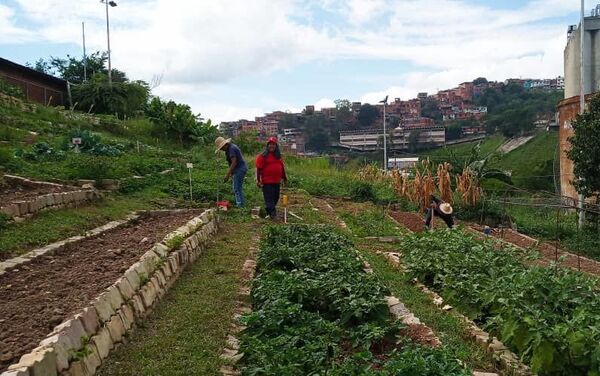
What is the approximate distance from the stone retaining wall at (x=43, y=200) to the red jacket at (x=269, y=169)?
9.88 feet

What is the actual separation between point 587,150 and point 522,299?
14.1 meters

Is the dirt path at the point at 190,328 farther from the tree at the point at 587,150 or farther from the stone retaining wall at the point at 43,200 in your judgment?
the tree at the point at 587,150

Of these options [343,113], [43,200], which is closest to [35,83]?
[43,200]

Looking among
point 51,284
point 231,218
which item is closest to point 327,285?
point 51,284

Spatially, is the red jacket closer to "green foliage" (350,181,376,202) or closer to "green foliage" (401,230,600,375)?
"green foliage" (401,230,600,375)

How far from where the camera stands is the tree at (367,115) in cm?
6959

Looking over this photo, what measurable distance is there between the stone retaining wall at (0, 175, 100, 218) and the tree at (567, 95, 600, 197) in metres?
14.1

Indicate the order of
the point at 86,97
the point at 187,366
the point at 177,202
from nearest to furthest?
the point at 187,366 < the point at 177,202 < the point at 86,97

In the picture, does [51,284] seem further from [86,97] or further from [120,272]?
[86,97]

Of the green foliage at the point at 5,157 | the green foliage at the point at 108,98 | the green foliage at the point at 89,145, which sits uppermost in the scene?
the green foliage at the point at 108,98

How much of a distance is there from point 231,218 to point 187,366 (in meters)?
6.95

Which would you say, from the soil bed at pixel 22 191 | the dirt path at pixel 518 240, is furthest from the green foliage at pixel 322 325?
the dirt path at pixel 518 240

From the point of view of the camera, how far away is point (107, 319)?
4262 mm

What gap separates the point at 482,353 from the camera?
477 cm
